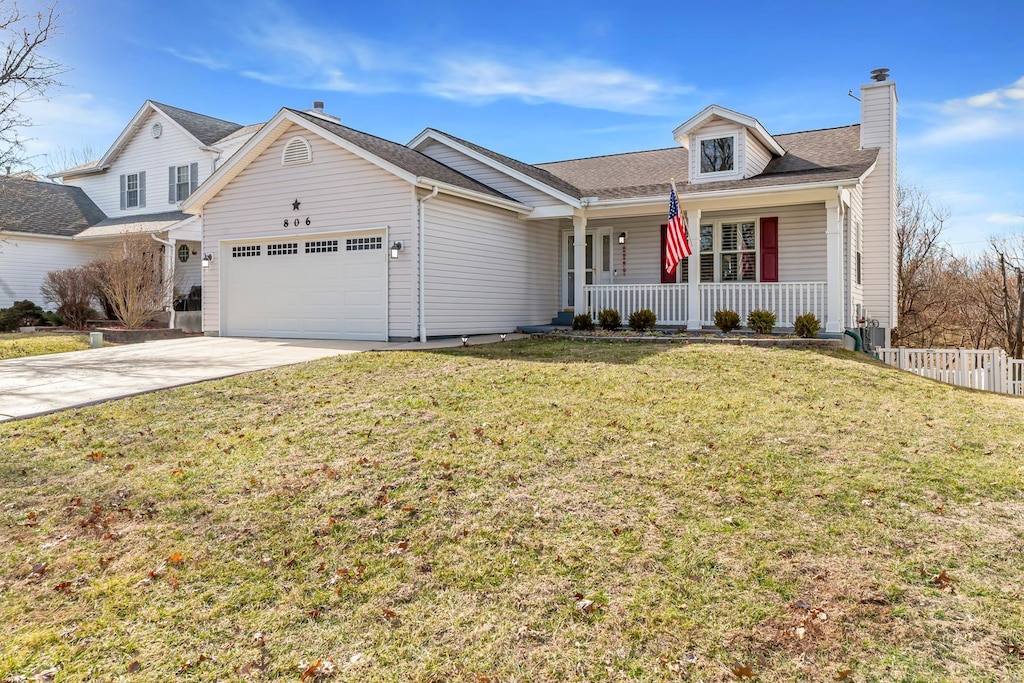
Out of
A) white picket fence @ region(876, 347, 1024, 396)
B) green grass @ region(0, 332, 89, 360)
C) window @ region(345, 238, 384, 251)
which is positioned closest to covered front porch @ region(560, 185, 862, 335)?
white picket fence @ region(876, 347, 1024, 396)

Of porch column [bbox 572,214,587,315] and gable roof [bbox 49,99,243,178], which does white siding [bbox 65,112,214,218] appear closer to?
gable roof [bbox 49,99,243,178]

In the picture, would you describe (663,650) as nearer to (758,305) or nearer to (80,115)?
(758,305)

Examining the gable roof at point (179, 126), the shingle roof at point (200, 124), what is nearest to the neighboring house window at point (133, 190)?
the gable roof at point (179, 126)

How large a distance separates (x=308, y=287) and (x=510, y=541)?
11.7 m

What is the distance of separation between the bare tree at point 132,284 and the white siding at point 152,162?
611 cm

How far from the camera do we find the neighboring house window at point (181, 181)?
2317 cm

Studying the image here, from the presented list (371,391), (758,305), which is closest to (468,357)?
(371,391)

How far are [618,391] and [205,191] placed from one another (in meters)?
12.0

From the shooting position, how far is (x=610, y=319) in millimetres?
14711

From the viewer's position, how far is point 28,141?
16578mm

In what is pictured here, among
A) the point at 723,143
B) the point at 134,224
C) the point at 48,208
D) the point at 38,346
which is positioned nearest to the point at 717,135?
the point at 723,143

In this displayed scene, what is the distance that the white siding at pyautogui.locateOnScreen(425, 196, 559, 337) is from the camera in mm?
13789

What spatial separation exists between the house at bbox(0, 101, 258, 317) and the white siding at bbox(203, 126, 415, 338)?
199 inches

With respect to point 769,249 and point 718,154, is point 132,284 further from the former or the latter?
point 769,249
